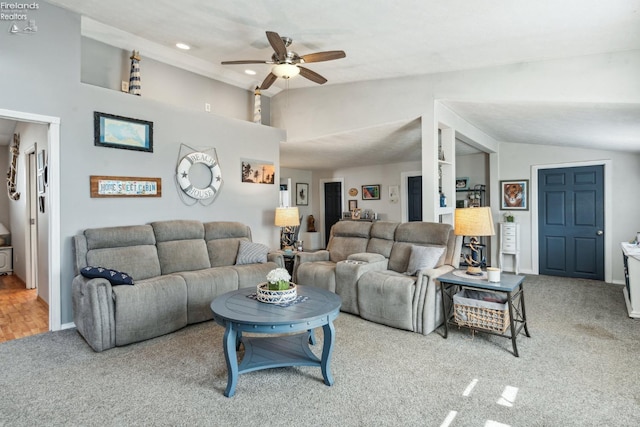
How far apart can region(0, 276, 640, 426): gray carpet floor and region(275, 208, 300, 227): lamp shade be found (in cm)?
202

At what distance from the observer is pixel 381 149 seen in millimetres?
6238

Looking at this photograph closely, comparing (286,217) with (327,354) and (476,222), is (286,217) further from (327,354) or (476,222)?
(327,354)

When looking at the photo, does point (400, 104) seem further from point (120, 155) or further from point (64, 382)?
point (64, 382)

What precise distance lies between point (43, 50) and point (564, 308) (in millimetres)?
6078

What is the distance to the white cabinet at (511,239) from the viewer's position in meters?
6.18

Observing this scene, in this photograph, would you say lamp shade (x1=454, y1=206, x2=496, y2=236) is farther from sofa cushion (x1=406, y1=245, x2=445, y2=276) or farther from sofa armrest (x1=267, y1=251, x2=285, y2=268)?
sofa armrest (x1=267, y1=251, x2=285, y2=268)

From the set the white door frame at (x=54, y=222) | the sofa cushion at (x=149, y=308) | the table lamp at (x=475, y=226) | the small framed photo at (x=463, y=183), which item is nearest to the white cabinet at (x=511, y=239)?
the small framed photo at (x=463, y=183)

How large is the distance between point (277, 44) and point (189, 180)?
89.5 inches

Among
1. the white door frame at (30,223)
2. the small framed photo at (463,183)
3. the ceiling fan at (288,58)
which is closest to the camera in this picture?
the ceiling fan at (288,58)

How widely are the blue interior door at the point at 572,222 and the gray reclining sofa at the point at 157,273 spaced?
15.5 feet

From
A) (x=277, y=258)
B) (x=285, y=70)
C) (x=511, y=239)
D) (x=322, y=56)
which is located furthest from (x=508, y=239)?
(x=285, y=70)

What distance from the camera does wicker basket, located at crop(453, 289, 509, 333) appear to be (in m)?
2.92

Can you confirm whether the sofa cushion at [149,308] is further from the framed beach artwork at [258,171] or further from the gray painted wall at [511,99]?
the gray painted wall at [511,99]

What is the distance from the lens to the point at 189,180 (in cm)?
448
